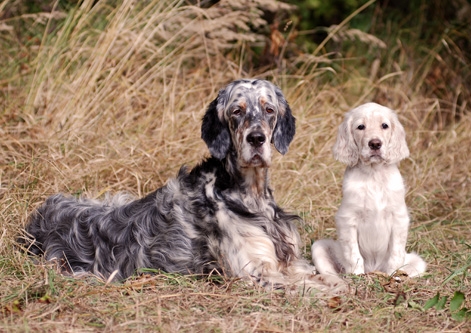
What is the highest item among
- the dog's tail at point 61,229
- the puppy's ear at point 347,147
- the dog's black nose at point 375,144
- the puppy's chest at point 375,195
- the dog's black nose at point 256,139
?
the dog's black nose at point 256,139

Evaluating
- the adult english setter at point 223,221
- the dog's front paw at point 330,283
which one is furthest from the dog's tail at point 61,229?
the dog's front paw at point 330,283

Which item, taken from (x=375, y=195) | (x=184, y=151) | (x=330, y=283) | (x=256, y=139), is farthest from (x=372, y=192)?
(x=184, y=151)

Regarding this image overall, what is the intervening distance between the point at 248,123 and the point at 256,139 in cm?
12

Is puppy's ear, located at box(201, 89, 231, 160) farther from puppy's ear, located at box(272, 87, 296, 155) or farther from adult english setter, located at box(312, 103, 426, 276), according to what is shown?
adult english setter, located at box(312, 103, 426, 276)

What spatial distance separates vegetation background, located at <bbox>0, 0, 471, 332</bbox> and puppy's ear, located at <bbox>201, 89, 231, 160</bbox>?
2.49 feet

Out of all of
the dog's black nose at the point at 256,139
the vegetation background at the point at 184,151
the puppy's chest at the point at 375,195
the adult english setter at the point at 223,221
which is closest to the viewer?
the vegetation background at the point at 184,151

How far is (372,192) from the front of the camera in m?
4.59

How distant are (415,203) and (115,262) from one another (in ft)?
9.14

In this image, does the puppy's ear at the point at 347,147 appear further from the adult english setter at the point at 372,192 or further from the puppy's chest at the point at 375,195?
the puppy's chest at the point at 375,195

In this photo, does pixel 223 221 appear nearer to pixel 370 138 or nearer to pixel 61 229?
pixel 370 138

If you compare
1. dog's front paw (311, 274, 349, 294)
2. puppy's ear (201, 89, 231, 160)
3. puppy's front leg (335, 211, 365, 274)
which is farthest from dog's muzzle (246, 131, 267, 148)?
dog's front paw (311, 274, 349, 294)

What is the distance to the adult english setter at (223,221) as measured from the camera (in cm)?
445

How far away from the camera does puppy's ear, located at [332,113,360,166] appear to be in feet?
15.3

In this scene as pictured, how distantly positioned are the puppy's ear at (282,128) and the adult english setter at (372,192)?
32 cm
